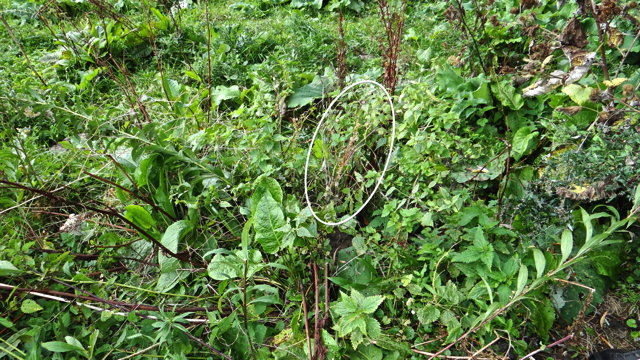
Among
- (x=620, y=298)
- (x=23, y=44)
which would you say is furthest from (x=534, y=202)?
(x=23, y=44)

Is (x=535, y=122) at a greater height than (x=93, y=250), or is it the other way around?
(x=93, y=250)

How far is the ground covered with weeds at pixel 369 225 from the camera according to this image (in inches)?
61.8

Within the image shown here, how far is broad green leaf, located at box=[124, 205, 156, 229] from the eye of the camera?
1.86 metres

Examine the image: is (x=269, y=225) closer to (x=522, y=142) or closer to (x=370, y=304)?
(x=370, y=304)

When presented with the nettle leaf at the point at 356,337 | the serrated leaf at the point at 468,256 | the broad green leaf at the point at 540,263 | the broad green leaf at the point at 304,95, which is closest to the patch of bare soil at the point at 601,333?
the broad green leaf at the point at 540,263

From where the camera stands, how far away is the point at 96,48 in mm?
3674

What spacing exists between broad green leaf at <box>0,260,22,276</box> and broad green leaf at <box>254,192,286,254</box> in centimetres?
100

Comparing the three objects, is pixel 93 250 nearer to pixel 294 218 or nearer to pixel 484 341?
pixel 294 218

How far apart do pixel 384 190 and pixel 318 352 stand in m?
0.91

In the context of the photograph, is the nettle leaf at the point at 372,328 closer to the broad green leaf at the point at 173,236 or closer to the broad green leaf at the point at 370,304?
the broad green leaf at the point at 370,304

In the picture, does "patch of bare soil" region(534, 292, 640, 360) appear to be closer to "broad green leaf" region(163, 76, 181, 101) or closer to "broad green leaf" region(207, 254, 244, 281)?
"broad green leaf" region(207, 254, 244, 281)

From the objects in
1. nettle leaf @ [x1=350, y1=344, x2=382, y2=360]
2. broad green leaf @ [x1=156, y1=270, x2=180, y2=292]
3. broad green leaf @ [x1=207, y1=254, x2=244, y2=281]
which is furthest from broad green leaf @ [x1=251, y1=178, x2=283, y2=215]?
nettle leaf @ [x1=350, y1=344, x2=382, y2=360]

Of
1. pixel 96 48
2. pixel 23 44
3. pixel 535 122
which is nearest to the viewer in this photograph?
pixel 535 122

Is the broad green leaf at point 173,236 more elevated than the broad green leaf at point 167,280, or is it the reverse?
the broad green leaf at point 173,236
